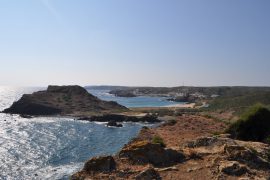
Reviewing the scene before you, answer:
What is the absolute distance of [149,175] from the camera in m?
26.0

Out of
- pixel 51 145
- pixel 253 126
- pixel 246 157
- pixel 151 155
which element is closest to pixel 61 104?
pixel 51 145

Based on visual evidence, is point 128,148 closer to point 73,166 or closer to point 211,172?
point 211,172

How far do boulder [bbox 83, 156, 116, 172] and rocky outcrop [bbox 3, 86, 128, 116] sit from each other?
134045 mm

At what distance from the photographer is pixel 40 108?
543 ft

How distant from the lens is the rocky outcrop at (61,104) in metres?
166

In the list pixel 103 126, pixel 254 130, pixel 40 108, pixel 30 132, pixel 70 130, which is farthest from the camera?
pixel 40 108

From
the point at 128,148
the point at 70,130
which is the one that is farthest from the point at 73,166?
the point at 70,130

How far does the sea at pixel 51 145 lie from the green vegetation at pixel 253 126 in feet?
83.0

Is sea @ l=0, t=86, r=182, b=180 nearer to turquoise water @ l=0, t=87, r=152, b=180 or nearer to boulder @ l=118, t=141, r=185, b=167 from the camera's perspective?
turquoise water @ l=0, t=87, r=152, b=180

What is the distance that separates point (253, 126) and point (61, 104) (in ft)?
431

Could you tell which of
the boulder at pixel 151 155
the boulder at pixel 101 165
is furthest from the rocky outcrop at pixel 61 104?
the boulder at pixel 101 165

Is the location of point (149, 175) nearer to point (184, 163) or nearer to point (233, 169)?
point (184, 163)

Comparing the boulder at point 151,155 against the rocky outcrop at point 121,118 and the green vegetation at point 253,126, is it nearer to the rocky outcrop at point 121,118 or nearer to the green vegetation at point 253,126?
the green vegetation at point 253,126

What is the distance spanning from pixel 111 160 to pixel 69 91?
166383 mm
